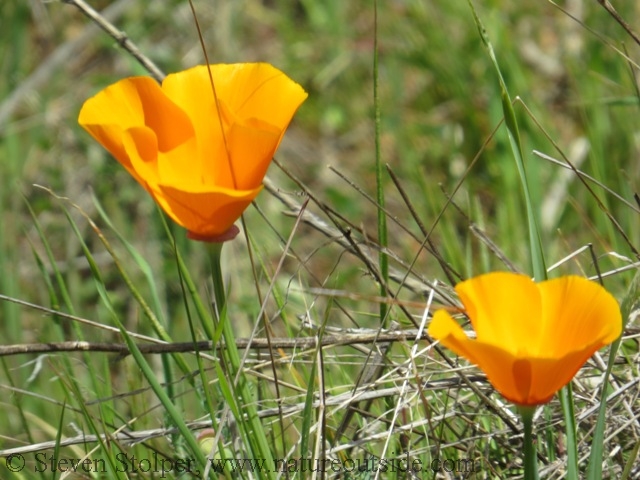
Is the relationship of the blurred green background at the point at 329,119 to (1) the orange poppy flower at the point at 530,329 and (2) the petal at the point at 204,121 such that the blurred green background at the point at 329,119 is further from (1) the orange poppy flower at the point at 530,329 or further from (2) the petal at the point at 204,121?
(1) the orange poppy flower at the point at 530,329

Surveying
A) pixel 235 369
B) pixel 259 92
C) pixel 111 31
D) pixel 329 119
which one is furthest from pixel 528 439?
pixel 329 119

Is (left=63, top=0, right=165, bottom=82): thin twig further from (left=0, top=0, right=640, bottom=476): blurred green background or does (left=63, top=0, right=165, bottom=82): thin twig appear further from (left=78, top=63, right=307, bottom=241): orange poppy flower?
(left=0, top=0, right=640, bottom=476): blurred green background

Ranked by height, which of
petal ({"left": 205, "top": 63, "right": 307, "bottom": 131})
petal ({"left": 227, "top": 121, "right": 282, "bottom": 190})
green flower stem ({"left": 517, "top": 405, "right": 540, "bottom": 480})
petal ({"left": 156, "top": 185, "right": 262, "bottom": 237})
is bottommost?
green flower stem ({"left": 517, "top": 405, "right": 540, "bottom": 480})

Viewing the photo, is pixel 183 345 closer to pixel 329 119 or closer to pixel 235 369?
pixel 235 369

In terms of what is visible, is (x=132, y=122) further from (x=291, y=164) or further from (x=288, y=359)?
(x=291, y=164)

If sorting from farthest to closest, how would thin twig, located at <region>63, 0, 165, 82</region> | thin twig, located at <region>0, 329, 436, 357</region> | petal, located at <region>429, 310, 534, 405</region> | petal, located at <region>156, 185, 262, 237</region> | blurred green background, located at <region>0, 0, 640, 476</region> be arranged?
blurred green background, located at <region>0, 0, 640, 476</region>, thin twig, located at <region>63, 0, 165, 82</region>, thin twig, located at <region>0, 329, 436, 357</region>, petal, located at <region>156, 185, 262, 237</region>, petal, located at <region>429, 310, 534, 405</region>

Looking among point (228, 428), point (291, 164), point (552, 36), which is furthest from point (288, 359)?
point (552, 36)

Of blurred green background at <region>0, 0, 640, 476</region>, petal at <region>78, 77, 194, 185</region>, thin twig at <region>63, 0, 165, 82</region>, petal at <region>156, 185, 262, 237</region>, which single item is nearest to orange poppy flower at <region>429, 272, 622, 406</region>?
petal at <region>156, 185, 262, 237</region>

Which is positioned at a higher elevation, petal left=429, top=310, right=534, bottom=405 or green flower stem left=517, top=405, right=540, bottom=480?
petal left=429, top=310, right=534, bottom=405
